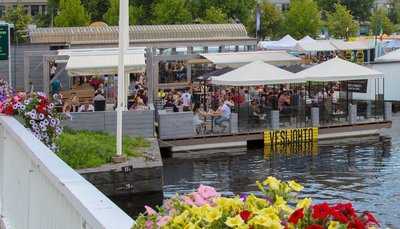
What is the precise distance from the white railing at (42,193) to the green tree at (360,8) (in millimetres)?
104115

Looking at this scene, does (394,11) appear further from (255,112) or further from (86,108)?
(86,108)

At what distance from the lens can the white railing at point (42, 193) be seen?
4008 mm

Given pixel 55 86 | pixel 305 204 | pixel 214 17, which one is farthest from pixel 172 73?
pixel 305 204

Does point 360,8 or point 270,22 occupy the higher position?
point 360,8

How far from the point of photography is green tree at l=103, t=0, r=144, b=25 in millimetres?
68000

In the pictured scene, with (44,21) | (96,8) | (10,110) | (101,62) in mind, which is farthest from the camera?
(44,21)

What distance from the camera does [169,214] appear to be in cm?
331

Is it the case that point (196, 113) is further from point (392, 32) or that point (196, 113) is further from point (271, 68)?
point (392, 32)

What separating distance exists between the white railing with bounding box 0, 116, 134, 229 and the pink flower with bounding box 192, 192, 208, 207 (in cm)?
33

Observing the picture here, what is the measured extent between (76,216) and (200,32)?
164 feet

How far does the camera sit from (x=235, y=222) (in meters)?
2.92

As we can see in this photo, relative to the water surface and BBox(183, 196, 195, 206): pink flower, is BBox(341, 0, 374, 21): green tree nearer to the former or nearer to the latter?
the water surface

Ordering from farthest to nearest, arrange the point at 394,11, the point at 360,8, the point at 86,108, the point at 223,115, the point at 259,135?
the point at 394,11
the point at 360,8
the point at 259,135
the point at 223,115
the point at 86,108

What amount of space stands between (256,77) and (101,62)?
21.9ft
